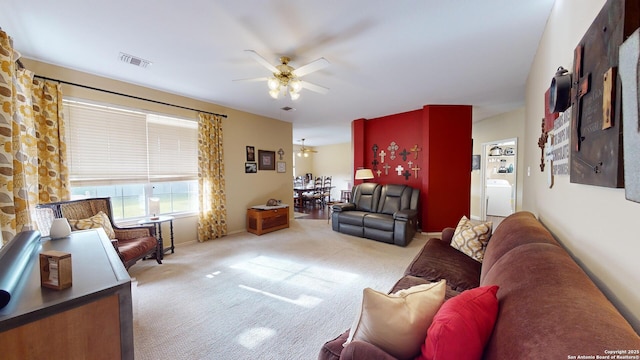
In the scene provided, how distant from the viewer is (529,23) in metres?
2.02

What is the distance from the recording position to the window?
2.95 meters

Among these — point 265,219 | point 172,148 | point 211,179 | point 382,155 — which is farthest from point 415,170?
point 172,148

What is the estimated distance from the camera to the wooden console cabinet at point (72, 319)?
764 millimetres

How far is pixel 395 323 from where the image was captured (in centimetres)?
82

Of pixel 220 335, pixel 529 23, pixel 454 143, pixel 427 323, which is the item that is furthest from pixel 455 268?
pixel 454 143

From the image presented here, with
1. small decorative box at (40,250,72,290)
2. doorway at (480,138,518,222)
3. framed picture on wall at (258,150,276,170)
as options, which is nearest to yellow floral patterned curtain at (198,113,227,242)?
framed picture on wall at (258,150,276,170)

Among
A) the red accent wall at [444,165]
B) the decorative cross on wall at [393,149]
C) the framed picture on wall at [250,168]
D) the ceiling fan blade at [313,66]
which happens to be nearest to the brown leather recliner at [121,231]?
the framed picture on wall at [250,168]

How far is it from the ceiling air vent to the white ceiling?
0.24ft

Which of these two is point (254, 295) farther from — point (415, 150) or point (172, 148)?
point (415, 150)

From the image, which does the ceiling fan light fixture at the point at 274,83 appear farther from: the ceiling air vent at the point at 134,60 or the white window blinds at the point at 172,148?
the white window blinds at the point at 172,148

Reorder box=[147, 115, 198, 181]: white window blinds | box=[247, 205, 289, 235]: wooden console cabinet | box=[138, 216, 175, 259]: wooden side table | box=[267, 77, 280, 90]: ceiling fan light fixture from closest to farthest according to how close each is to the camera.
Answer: box=[267, 77, 280, 90]: ceiling fan light fixture → box=[138, 216, 175, 259]: wooden side table → box=[147, 115, 198, 181]: white window blinds → box=[247, 205, 289, 235]: wooden console cabinet

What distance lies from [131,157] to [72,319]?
3.23 meters

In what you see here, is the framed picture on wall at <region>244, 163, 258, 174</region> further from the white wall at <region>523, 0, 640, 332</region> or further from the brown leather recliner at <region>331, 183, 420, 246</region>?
the white wall at <region>523, 0, 640, 332</region>

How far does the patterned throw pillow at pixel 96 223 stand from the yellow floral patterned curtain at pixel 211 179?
1.44m
